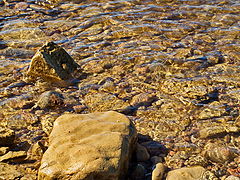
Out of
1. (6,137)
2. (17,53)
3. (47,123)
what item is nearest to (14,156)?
(6,137)

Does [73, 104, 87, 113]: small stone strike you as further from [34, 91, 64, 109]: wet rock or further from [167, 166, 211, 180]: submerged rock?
[167, 166, 211, 180]: submerged rock

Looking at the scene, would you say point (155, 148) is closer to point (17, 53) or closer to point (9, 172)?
point (9, 172)

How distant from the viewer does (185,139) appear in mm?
4898

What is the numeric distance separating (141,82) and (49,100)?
205cm

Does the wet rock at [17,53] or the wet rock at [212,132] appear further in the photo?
the wet rock at [17,53]

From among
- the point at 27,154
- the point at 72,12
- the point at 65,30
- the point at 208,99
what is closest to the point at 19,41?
the point at 65,30

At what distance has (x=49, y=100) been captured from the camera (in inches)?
232

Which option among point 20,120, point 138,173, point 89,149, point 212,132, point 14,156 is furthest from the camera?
point 20,120

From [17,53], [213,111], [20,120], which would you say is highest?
[17,53]

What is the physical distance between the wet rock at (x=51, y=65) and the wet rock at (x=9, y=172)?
2841 mm

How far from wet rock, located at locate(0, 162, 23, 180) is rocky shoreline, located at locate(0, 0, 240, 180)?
0.01 metres

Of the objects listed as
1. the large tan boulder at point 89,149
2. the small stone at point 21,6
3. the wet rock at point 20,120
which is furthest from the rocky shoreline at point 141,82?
the large tan boulder at point 89,149

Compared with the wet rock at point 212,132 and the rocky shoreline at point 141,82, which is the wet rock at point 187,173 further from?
the wet rock at point 212,132

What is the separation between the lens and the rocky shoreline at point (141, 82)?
450cm
